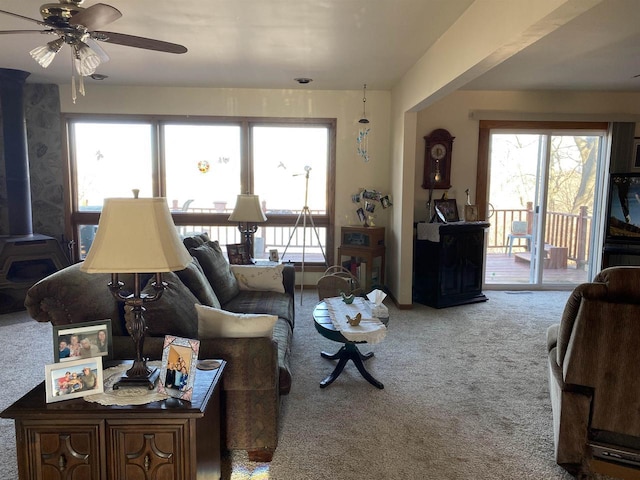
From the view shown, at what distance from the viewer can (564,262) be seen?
6195 mm

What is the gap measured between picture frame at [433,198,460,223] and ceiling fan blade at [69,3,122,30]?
425cm

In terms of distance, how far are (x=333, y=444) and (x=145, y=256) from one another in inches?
60.8

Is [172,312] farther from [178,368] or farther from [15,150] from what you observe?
[15,150]

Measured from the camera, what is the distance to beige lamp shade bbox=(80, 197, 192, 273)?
1611mm

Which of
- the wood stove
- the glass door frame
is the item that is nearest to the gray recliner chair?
the glass door frame

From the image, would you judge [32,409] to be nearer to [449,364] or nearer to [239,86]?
[449,364]

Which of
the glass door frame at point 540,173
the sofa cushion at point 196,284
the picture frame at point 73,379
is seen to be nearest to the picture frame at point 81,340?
the picture frame at point 73,379

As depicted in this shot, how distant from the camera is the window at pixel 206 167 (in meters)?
5.80

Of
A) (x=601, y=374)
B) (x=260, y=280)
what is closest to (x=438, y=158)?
(x=260, y=280)

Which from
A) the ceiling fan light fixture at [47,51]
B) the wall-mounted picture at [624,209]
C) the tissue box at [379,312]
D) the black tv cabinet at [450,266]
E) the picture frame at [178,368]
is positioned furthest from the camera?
the wall-mounted picture at [624,209]

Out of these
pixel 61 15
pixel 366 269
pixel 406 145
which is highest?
pixel 61 15

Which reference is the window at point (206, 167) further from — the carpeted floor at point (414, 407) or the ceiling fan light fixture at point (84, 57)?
the ceiling fan light fixture at point (84, 57)

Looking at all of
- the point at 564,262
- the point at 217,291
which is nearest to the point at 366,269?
the point at 217,291

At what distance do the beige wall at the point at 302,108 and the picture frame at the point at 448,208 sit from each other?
69cm
